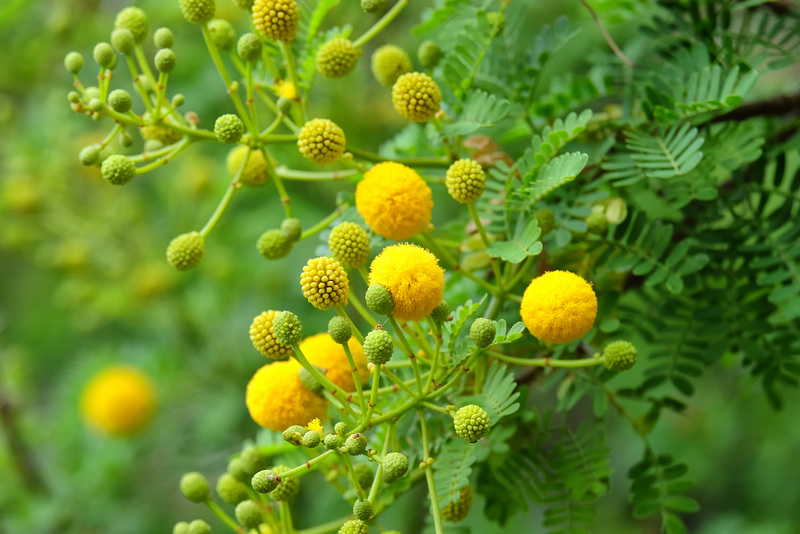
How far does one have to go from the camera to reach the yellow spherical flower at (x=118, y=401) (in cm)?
273

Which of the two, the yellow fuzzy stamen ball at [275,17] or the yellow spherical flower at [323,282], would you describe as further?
the yellow fuzzy stamen ball at [275,17]

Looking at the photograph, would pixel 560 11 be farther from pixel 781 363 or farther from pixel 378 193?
pixel 378 193

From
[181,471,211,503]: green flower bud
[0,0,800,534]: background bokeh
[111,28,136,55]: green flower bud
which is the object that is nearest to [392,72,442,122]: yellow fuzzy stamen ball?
[111,28,136,55]: green flower bud

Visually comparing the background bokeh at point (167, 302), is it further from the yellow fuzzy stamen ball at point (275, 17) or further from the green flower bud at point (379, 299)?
the green flower bud at point (379, 299)

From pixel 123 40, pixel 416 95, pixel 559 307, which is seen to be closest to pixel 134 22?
pixel 123 40

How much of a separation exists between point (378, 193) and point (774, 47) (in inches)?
36.4

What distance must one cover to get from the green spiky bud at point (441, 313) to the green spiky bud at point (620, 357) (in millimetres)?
244

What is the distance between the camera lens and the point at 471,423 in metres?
0.97

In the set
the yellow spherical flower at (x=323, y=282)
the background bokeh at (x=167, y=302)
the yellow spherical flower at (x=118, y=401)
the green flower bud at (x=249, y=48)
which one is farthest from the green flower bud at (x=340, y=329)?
the yellow spherical flower at (x=118, y=401)

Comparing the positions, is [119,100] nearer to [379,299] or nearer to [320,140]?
[320,140]

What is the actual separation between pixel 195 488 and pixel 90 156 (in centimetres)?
58

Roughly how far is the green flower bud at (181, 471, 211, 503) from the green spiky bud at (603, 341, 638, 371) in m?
0.71

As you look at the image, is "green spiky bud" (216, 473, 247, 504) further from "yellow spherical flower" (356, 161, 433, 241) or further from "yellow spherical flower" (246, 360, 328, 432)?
"yellow spherical flower" (356, 161, 433, 241)

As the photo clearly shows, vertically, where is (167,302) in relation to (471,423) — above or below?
below
